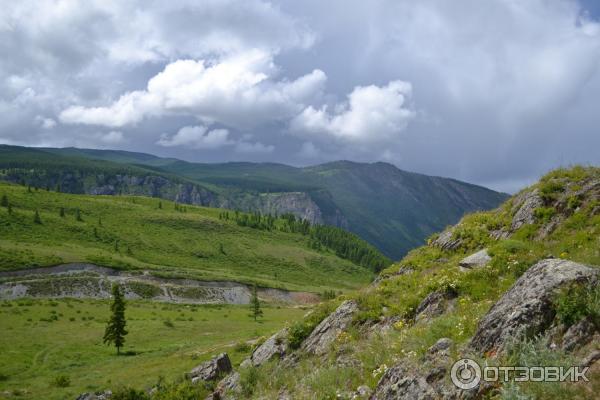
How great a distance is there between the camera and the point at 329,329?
1930 cm

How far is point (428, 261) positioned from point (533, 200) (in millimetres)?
6399

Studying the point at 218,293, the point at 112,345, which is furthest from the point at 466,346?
the point at 218,293

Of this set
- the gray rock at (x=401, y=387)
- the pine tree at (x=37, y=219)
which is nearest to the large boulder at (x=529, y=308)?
the gray rock at (x=401, y=387)

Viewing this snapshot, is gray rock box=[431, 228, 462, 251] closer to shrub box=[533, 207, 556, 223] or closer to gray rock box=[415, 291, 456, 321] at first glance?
shrub box=[533, 207, 556, 223]

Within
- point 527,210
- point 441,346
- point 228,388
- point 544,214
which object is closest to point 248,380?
point 228,388

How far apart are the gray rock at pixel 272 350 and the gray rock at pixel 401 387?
9.99m

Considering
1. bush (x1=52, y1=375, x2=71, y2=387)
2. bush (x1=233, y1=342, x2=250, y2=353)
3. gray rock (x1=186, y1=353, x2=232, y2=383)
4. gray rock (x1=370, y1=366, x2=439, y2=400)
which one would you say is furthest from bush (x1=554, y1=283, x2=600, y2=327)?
bush (x1=52, y1=375, x2=71, y2=387)

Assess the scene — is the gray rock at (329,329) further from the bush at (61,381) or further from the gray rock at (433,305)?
the bush at (61,381)

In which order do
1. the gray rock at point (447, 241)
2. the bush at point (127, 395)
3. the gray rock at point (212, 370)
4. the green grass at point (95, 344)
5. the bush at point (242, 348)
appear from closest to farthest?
the bush at point (127, 395), the gray rock at point (447, 241), the gray rock at point (212, 370), the green grass at point (95, 344), the bush at point (242, 348)

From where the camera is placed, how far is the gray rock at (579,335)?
8.69 meters

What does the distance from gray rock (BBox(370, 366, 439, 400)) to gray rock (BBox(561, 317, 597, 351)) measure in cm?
308

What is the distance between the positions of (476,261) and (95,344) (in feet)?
182

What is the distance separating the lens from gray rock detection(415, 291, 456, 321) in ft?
52.9

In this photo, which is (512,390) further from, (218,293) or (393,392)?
(218,293)
